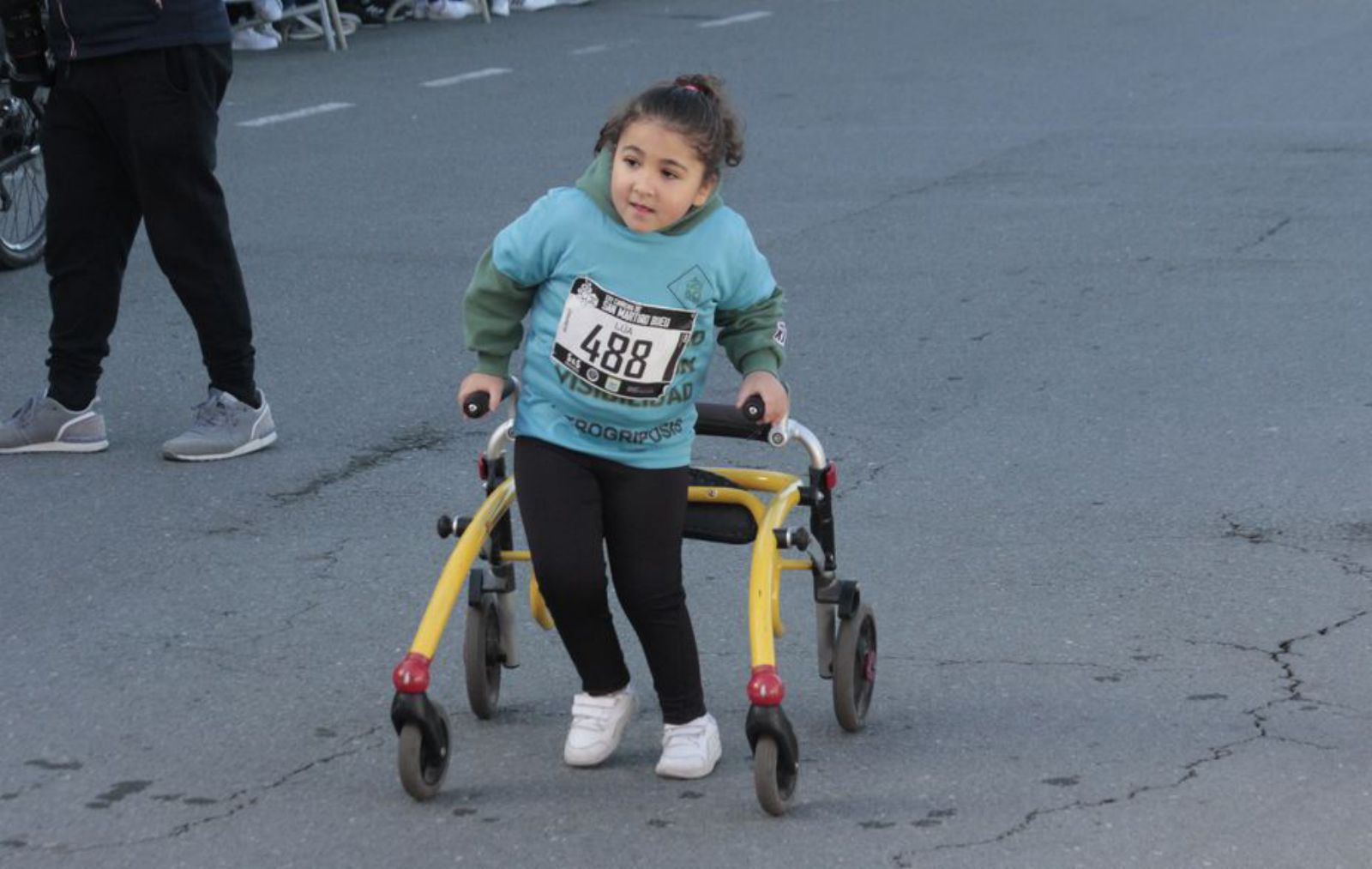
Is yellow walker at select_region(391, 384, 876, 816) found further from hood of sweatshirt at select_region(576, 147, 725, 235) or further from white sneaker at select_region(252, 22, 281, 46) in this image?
white sneaker at select_region(252, 22, 281, 46)

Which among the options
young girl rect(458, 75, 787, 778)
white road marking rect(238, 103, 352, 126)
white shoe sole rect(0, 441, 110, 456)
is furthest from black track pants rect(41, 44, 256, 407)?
white road marking rect(238, 103, 352, 126)

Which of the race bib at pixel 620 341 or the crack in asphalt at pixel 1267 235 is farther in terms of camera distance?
the crack in asphalt at pixel 1267 235

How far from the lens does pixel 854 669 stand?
4.58 meters

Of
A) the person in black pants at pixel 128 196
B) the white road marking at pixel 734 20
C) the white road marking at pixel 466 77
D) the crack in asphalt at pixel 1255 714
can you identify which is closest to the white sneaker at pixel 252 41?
the white road marking at pixel 466 77

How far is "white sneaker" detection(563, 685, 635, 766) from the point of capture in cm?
445

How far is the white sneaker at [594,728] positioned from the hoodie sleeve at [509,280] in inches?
25.5

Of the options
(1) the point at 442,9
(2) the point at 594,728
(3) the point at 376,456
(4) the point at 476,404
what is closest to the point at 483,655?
(2) the point at 594,728

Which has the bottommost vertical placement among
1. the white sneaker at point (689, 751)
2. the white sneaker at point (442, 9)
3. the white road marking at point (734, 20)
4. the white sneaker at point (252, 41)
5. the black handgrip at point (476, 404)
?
the white road marking at point (734, 20)

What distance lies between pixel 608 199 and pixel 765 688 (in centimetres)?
89

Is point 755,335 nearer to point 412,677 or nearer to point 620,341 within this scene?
point 620,341

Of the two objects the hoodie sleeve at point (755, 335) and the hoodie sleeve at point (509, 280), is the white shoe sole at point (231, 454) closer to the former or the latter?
the hoodie sleeve at point (509, 280)

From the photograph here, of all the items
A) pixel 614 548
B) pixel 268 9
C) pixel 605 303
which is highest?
pixel 605 303

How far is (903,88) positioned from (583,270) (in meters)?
11.2

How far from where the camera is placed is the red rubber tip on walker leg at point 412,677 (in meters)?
4.12
